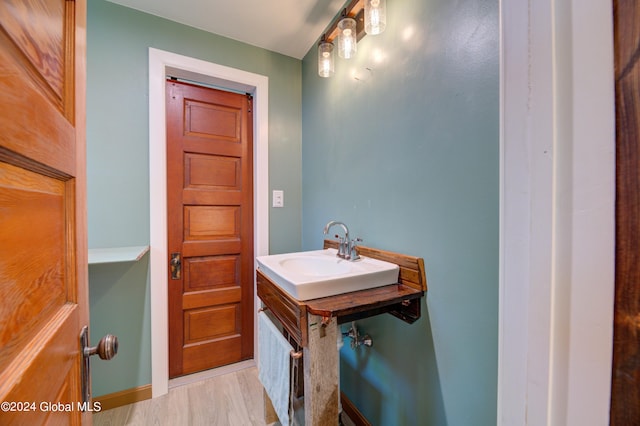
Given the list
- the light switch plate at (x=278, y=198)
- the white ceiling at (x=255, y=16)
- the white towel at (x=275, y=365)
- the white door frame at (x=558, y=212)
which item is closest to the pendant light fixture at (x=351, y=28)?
the white ceiling at (x=255, y=16)

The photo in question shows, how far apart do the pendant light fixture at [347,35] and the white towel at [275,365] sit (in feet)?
4.43

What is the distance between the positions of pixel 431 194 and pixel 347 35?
86cm

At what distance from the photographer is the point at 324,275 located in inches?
39.9

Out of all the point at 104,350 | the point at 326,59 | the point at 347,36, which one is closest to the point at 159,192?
the point at 104,350

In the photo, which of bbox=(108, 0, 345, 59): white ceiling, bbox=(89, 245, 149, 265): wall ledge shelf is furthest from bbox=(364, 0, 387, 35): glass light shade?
bbox=(89, 245, 149, 265): wall ledge shelf

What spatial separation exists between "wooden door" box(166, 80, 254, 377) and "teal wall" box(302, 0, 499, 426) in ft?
2.86

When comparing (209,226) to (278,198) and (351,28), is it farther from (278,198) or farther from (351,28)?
(351,28)

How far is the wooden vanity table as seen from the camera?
796 mm

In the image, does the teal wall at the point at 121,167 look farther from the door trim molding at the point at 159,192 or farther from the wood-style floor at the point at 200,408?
the wood-style floor at the point at 200,408

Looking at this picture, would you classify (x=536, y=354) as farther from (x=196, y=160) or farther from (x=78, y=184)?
(x=196, y=160)

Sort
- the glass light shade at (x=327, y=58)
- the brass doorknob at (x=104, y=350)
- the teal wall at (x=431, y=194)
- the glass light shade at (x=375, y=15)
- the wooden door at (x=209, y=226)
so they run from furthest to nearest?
the wooden door at (x=209, y=226)
the glass light shade at (x=327, y=58)
the glass light shade at (x=375, y=15)
the teal wall at (x=431, y=194)
the brass doorknob at (x=104, y=350)

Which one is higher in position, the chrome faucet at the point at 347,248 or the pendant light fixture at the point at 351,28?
the pendant light fixture at the point at 351,28

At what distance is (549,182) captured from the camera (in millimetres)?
378

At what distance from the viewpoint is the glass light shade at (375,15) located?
1003 mm
